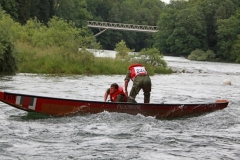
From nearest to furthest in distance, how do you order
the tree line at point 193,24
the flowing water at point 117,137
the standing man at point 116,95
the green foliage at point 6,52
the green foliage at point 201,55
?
the flowing water at point 117,137
the standing man at point 116,95
the green foliage at point 6,52
the green foliage at point 201,55
the tree line at point 193,24

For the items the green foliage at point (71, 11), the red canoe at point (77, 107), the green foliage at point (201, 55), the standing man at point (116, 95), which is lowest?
the red canoe at point (77, 107)

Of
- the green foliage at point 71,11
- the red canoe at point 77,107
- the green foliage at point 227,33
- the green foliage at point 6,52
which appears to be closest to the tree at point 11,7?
the green foliage at point 71,11

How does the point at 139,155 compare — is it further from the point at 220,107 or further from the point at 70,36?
the point at 70,36

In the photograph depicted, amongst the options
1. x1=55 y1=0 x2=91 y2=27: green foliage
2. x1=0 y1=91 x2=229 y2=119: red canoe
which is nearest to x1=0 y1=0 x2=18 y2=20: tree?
x1=55 y1=0 x2=91 y2=27: green foliage

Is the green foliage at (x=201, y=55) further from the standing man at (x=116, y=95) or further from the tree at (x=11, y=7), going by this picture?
the standing man at (x=116, y=95)

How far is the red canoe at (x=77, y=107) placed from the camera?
16297mm

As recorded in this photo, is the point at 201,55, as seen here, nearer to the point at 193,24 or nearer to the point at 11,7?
Result: the point at 193,24

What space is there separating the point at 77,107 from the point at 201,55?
82625 millimetres

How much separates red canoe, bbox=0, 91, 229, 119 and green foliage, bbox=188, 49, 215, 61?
7941 cm

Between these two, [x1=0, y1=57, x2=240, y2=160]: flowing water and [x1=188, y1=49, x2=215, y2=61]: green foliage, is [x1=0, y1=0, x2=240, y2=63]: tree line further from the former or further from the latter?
[x1=0, y1=57, x2=240, y2=160]: flowing water

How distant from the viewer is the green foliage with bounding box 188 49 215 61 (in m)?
96.8

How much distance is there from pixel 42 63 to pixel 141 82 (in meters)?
21.5

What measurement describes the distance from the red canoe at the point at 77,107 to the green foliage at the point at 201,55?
7941 centimetres

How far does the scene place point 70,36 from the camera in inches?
1741
